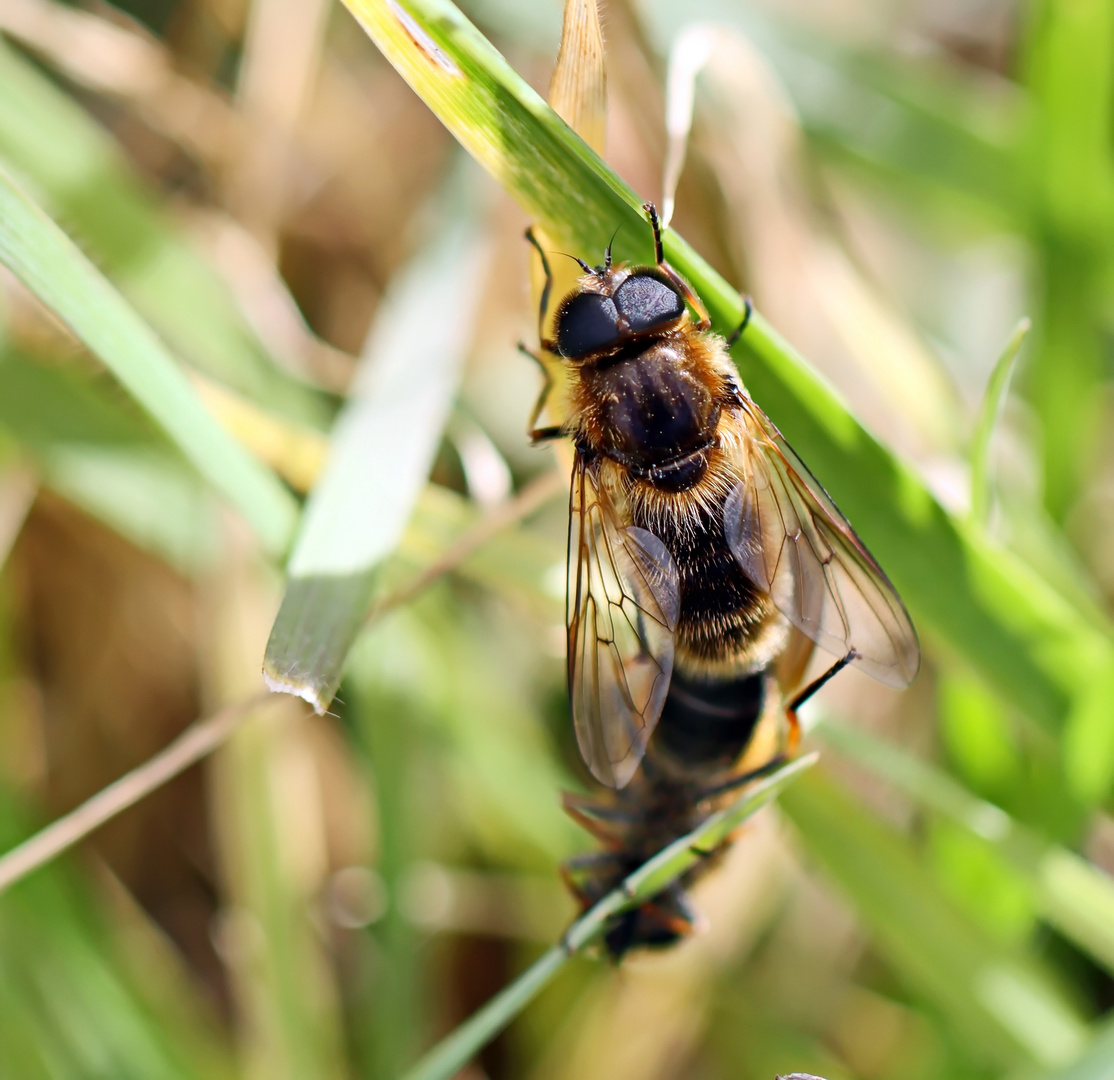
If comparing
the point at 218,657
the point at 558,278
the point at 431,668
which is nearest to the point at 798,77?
the point at 558,278

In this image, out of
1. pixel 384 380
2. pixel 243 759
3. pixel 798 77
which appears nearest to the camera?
pixel 384 380

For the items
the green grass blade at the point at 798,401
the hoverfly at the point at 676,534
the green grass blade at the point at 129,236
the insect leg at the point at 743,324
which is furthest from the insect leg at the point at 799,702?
the green grass blade at the point at 129,236

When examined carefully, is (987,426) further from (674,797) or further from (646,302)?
(674,797)

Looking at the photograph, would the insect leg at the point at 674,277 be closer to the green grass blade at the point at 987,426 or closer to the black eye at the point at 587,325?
the black eye at the point at 587,325

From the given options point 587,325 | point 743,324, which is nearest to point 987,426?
point 743,324

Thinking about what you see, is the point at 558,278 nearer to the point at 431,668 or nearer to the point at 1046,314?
the point at 431,668

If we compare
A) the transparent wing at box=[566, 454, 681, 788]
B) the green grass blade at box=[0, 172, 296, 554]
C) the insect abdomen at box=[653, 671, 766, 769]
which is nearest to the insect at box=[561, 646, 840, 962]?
the insect abdomen at box=[653, 671, 766, 769]
